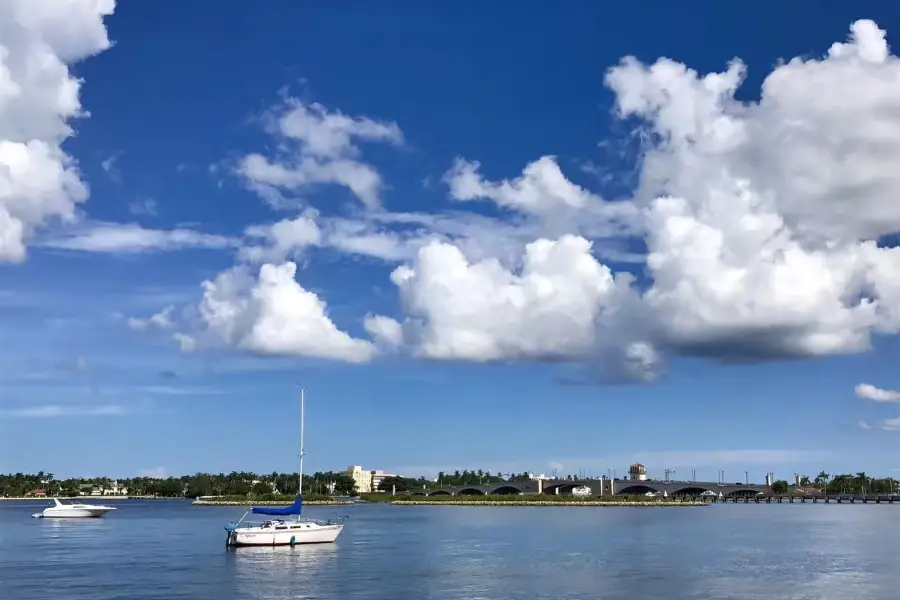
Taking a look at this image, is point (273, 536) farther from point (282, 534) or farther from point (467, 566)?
point (467, 566)

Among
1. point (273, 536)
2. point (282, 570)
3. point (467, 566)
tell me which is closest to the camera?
point (282, 570)

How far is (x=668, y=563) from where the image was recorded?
299ft

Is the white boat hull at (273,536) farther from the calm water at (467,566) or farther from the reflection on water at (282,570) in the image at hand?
the calm water at (467,566)

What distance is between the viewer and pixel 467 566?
287ft

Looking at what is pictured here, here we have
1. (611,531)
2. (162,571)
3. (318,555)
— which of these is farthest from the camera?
(611,531)

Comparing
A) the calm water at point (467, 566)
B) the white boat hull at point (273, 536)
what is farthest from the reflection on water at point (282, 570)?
the white boat hull at point (273, 536)

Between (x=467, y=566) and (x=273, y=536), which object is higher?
(x=273, y=536)

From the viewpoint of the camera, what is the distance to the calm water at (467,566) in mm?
69625

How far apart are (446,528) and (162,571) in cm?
8063

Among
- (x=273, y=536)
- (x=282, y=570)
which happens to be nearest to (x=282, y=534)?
(x=273, y=536)

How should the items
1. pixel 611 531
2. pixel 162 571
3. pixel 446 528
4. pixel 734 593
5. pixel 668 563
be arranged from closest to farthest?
pixel 734 593, pixel 162 571, pixel 668 563, pixel 611 531, pixel 446 528

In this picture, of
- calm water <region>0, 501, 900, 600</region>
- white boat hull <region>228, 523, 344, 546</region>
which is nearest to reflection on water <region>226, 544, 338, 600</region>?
calm water <region>0, 501, 900, 600</region>

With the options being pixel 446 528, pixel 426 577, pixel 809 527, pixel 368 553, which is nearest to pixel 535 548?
pixel 368 553

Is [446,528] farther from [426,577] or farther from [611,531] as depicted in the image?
[426,577]
